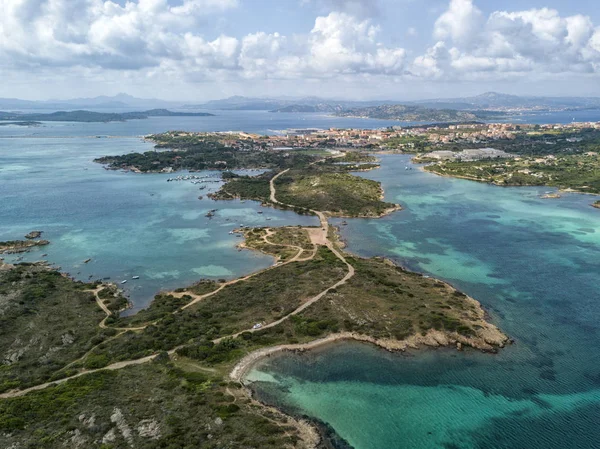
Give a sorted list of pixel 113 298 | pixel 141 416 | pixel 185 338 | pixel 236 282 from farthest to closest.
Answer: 1. pixel 236 282
2. pixel 113 298
3. pixel 185 338
4. pixel 141 416

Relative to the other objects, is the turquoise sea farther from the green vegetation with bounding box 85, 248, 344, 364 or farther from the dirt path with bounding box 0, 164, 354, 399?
the green vegetation with bounding box 85, 248, 344, 364

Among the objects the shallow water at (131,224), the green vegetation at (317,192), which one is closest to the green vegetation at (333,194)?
the green vegetation at (317,192)

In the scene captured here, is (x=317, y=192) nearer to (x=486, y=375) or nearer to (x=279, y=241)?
(x=279, y=241)

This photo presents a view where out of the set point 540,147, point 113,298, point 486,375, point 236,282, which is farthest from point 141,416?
point 540,147

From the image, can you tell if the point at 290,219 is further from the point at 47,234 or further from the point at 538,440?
the point at 538,440

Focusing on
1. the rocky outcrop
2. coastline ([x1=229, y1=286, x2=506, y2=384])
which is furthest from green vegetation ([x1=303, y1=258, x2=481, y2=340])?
the rocky outcrop
